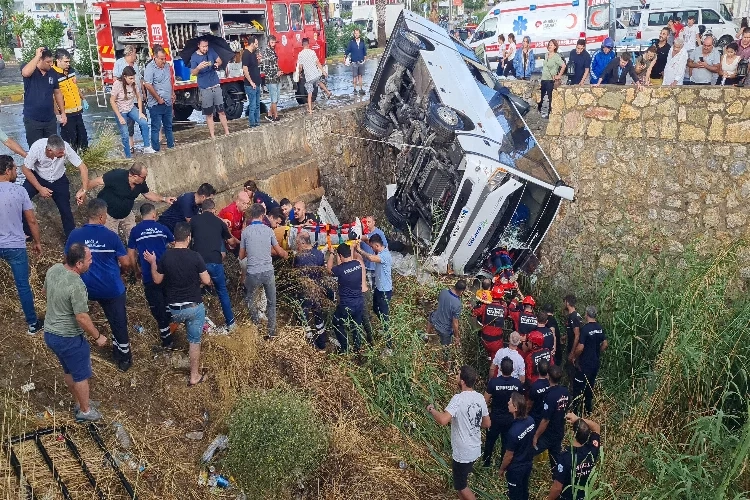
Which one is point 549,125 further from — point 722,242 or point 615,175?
point 722,242

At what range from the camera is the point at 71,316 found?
14.7 feet

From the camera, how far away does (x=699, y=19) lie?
1928 cm

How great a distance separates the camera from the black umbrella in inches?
451

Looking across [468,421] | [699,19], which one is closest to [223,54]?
[468,421]

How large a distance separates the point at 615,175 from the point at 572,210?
81 cm

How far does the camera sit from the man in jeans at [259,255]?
6.03 m

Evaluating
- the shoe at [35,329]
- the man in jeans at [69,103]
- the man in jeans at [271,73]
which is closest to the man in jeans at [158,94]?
the man in jeans at [69,103]

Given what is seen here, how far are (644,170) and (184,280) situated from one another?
694cm

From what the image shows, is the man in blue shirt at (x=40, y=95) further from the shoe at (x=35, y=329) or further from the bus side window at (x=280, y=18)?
the bus side window at (x=280, y=18)

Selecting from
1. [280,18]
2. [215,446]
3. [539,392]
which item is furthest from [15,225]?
[280,18]

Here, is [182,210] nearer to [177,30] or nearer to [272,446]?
[272,446]

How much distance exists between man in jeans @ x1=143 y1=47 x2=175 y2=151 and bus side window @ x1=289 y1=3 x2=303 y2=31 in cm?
712

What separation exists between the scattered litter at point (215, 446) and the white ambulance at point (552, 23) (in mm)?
16151

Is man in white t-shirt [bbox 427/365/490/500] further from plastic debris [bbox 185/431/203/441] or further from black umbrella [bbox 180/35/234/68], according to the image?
black umbrella [bbox 180/35/234/68]
